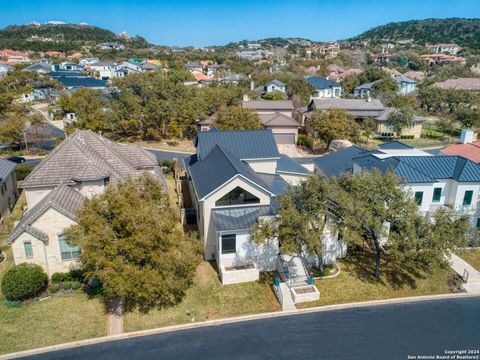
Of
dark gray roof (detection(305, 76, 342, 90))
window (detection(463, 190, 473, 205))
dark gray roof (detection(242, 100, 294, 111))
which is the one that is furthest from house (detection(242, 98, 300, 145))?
dark gray roof (detection(305, 76, 342, 90))

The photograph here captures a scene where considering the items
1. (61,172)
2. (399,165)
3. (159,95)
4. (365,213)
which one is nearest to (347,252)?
(365,213)

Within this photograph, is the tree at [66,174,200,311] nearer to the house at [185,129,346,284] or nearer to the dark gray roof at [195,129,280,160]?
the house at [185,129,346,284]

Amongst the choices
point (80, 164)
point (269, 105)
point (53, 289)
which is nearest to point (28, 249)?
point (53, 289)

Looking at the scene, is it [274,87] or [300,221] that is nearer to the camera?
[300,221]

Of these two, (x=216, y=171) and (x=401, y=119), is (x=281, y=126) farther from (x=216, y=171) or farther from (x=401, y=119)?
(x=216, y=171)

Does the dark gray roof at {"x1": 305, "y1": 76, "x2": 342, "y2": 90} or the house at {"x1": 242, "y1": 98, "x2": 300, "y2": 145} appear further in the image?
the dark gray roof at {"x1": 305, "y1": 76, "x2": 342, "y2": 90}
